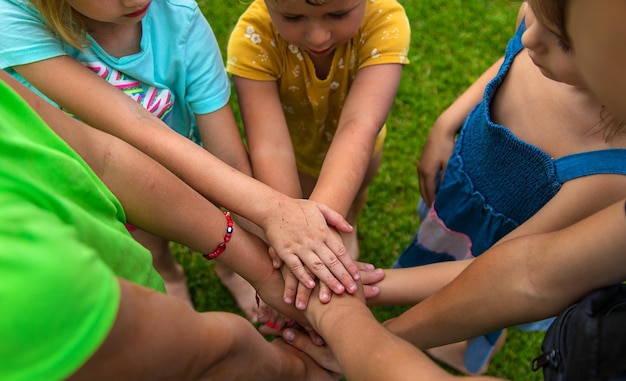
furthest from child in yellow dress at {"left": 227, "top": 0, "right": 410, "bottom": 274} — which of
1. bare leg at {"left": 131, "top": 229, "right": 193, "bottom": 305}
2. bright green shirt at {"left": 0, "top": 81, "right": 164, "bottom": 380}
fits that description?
bright green shirt at {"left": 0, "top": 81, "right": 164, "bottom": 380}

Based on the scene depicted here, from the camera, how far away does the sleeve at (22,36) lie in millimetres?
1337

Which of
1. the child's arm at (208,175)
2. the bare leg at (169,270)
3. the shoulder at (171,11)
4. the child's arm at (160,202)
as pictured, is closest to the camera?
the child's arm at (160,202)

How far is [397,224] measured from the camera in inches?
103

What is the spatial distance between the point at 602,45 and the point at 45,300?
33.1 inches

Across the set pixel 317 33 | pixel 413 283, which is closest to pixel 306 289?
pixel 413 283

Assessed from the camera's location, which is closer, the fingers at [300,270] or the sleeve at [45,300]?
the sleeve at [45,300]

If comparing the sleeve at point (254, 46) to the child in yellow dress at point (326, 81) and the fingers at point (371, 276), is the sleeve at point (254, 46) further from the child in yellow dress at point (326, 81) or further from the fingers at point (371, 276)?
the fingers at point (371, 276)

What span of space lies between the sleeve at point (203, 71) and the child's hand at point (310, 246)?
396mm

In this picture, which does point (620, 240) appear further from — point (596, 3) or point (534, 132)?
point (534, 132)

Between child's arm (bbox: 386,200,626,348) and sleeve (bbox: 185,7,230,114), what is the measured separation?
2.74 ft

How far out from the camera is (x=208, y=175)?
1503 millimetres

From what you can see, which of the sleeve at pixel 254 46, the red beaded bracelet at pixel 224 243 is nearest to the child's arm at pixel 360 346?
the red beaded bracelet at pixel 224 243

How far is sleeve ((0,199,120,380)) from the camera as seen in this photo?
61cm

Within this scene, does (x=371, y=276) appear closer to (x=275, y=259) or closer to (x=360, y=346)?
(x=275, y=259)
